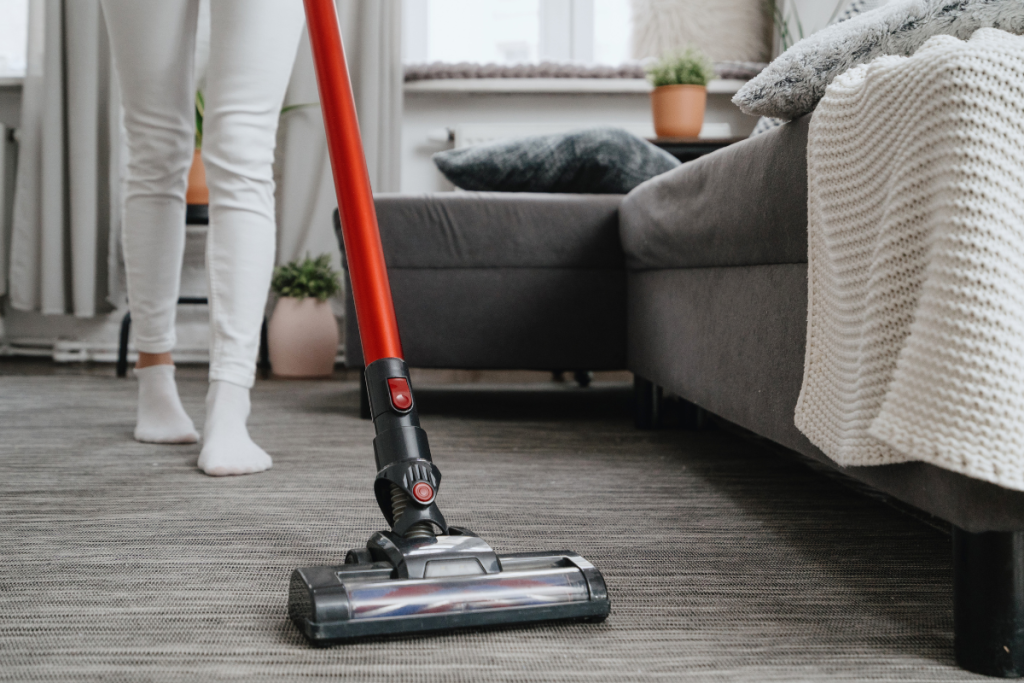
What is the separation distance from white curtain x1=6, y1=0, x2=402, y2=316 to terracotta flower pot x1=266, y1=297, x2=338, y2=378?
1.09 ft

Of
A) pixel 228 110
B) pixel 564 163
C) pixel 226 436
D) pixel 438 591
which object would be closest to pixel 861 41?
pixel 438 591

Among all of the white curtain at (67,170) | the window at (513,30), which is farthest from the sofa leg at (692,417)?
the white curtain at (67,170)

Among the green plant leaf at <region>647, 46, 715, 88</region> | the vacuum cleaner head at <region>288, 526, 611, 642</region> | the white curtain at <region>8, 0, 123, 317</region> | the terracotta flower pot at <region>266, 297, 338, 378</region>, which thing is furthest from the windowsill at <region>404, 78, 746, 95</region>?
the vacuum cleaner head at <region>288, 526, 611, 642</region>

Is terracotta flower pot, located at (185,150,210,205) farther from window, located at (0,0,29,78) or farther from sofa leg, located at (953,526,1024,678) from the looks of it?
sofa leg, located at (953,526,1024,678)


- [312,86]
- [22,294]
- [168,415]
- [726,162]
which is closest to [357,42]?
[312,86]

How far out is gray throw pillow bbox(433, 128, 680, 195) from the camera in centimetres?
167

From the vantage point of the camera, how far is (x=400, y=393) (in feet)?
2.15

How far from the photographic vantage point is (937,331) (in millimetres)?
510

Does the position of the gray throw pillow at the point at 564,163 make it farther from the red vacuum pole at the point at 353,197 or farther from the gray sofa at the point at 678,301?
the red vacuum pole at the point at 353,197

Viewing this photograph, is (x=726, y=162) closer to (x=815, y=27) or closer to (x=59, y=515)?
(x=59, y=515)

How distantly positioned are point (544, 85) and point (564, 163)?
1.29 meters

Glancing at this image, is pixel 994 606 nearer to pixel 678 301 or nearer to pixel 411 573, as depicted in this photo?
pixel 411 573

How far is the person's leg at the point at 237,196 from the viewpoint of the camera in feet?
3.50

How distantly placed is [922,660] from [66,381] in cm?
216
